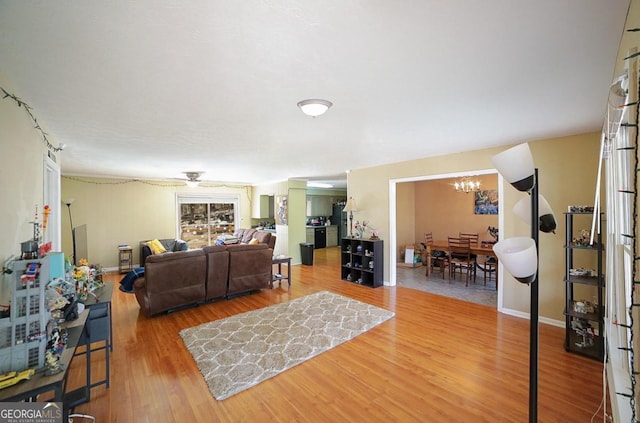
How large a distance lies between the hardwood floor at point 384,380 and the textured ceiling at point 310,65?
2451 mm

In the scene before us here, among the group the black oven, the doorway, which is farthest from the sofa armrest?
the black oven

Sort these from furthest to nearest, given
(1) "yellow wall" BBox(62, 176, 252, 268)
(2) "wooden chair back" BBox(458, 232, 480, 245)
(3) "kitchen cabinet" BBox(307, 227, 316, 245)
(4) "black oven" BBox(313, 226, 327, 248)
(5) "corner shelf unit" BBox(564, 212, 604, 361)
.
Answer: (4) "black oven" BBox(313, 226, 327, 248) < (3) "kitchen cabinet" BBox(307, 227, 316, 245) < (1) "yellow wall" BBox(62, 176, 252, 268) < (2) "wooden chair back" BBox(458, 232, 480, 245) < (5) "corner shelf unit" BBox(564, 212, 604, 361)

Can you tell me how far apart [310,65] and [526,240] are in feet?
4.94

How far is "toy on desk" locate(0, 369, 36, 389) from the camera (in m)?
1.30

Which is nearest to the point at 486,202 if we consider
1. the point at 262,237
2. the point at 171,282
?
the point at 262,237

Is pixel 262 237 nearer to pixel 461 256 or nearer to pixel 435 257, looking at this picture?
pixel 435 257

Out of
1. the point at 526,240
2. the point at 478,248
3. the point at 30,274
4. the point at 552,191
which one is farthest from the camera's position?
the point at 478,248

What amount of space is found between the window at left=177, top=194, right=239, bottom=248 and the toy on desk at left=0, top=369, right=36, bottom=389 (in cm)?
718

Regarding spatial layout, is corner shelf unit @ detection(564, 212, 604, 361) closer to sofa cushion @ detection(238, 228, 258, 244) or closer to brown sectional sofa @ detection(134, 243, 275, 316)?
brown sectional sofa @ detection(134, 243, 275, 316)

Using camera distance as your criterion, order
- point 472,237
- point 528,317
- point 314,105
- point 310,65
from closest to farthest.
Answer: point 310,65 → point 314,105 → point 528,317 → point 472,237

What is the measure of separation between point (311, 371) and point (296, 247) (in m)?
5.10

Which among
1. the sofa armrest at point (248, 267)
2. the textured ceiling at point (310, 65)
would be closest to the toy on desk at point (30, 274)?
the textured ceiling at point (310, 65)

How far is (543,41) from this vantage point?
144cm

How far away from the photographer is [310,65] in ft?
5.39
